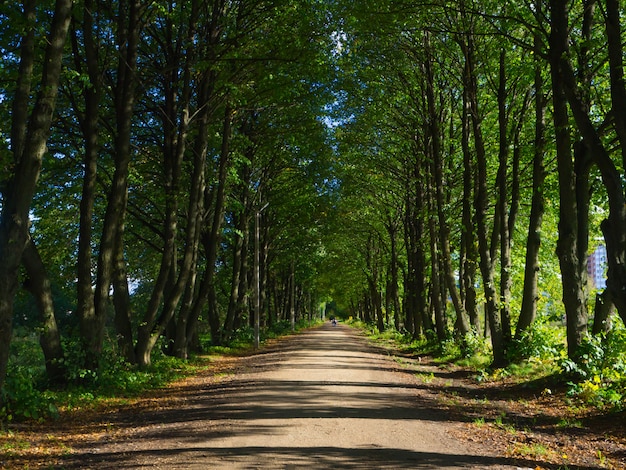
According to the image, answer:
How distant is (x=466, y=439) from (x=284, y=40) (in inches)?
482

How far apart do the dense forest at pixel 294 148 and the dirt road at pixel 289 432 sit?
6.77 ft

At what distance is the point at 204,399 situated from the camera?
39.7ft

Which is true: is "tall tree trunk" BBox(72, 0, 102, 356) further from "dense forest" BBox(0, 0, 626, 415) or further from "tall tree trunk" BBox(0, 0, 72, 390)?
"tall tree trunk" BBox(0, 0, 72, 390)

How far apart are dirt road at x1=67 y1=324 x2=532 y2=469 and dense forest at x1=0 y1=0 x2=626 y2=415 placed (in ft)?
6.77

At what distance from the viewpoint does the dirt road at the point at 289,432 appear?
6.82 m

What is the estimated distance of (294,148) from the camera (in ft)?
96.3

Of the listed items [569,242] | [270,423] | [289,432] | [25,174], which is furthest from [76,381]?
[569,242]

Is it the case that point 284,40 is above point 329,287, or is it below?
above

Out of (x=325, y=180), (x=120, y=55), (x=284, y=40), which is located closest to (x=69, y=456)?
(x=120, y=55)

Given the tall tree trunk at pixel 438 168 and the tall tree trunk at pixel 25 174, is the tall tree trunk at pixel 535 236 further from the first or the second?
the tall tree trunk at pixel 25 174

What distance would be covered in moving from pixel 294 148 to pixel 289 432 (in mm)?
22051

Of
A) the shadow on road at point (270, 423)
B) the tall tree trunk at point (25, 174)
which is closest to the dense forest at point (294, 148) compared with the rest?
the tall tree trunk at point (25, 174)

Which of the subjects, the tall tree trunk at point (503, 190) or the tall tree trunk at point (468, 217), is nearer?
the tall tree trunk at point (503, 190)

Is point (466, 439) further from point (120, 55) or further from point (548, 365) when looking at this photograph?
point (120, 55)
